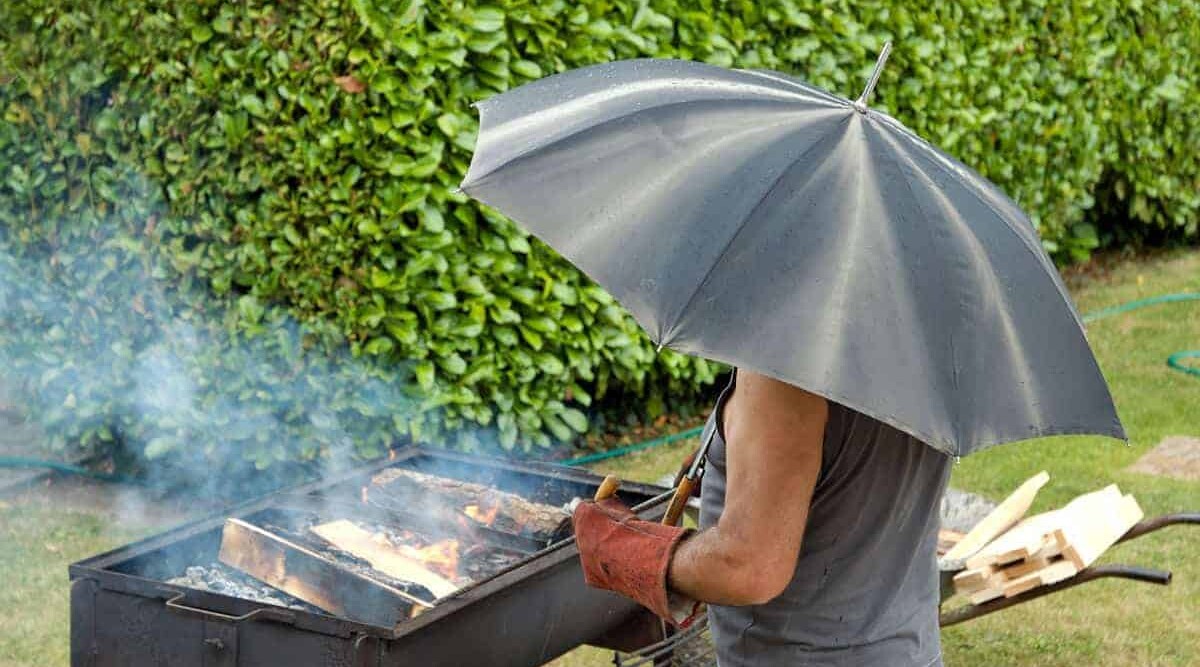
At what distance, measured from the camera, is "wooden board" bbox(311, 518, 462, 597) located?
3.57 metres

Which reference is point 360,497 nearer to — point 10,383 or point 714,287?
point 714,287

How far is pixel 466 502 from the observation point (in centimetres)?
404

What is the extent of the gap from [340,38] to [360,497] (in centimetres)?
195

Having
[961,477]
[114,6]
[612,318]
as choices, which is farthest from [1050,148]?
[114,6]

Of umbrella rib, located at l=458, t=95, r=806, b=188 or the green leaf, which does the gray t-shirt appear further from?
the green leaf

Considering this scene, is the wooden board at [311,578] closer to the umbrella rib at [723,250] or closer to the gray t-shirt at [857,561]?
the gray t-shirt at [857,561]

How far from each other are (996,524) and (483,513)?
1716 mm

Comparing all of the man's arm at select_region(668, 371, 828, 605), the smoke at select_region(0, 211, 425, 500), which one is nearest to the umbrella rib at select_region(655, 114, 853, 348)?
the man's arm at select_region(668, 371, 828, 605)

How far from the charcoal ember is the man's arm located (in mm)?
1647

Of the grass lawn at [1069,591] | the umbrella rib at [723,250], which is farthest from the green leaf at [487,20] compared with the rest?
the umbrella rib at [723,250]

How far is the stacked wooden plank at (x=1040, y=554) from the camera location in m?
3.99

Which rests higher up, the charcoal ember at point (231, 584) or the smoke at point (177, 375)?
the smoke at point (177, 375)

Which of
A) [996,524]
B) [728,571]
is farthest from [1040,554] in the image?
[728,571]

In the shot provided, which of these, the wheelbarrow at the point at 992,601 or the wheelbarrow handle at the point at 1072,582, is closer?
the wheelbarrow at the point at 992,601
